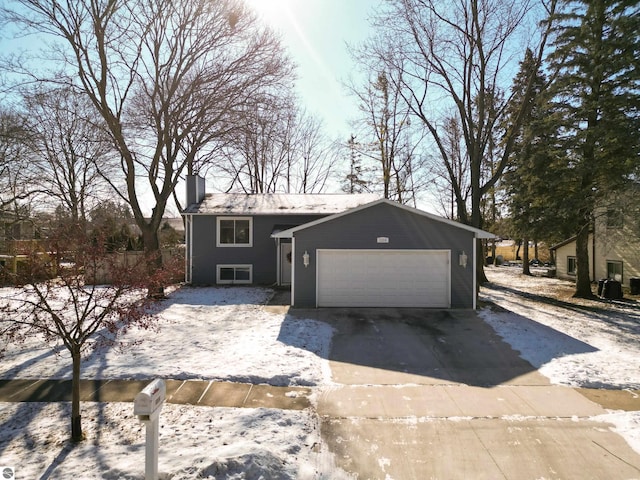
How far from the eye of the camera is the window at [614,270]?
1794cm

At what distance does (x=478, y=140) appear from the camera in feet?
55.6

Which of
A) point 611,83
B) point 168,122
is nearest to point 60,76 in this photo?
point 168,122

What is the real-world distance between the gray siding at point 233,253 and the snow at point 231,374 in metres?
4.16

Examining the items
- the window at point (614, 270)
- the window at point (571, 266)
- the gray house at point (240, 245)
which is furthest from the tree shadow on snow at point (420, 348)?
the window at point (571, 266)

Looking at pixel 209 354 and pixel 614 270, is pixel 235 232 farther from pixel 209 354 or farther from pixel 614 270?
pixel 614 270

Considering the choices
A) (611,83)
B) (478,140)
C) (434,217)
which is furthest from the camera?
(478,140)

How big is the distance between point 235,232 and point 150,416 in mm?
14423

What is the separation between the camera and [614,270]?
60.1 ft

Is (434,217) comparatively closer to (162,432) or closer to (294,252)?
(294,252)

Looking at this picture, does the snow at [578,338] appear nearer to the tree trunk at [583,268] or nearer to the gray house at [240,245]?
the tree trunk at [583,268]

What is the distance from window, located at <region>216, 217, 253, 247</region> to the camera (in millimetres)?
17156

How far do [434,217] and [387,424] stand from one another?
Answer: 8260 mm

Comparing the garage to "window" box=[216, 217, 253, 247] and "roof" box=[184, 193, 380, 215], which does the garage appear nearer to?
"roof" box=[184, 193, 380, 215]

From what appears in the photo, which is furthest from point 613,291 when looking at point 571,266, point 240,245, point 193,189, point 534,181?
point 193,189
